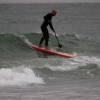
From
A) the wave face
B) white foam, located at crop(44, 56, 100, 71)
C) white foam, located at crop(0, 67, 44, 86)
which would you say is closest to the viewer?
white foam, located at crop(0, 67, 44, 86)

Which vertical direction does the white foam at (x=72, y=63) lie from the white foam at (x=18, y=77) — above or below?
below

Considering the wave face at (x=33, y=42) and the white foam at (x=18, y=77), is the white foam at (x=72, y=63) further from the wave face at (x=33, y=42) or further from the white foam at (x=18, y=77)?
the wave face at (x=33, y=42)

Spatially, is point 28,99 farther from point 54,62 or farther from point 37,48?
point 37,48

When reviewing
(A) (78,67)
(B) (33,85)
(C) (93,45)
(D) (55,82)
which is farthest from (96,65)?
(C) (93,45)

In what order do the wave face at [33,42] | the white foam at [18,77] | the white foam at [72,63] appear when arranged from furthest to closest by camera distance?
1. the wave face at [33,42]
2. the white foam at [72,63]
3. the white foam at [18,77]

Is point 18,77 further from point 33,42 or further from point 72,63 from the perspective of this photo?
point 33,42

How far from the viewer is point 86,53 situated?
26500mm

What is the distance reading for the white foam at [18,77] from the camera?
16.0 m

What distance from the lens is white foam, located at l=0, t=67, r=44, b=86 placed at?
15961mm

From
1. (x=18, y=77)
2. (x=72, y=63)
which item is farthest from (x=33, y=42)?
(x=18, y=77)

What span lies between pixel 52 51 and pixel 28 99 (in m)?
10.3

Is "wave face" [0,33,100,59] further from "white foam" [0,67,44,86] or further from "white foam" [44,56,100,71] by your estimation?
"white foam" [0,67,44,86]

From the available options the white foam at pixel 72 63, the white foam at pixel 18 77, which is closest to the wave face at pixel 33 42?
the white foam at pixel 72 63

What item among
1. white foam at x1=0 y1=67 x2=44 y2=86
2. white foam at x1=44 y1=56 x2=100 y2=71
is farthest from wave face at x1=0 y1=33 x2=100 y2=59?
white foam at x1=0 y1=67 x2=44 y2=86
